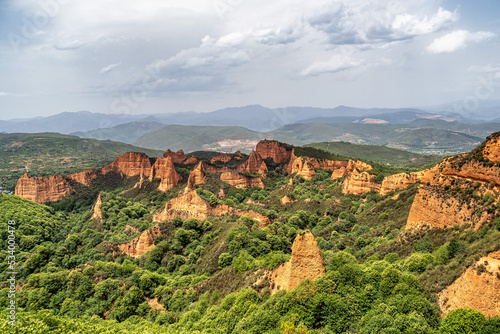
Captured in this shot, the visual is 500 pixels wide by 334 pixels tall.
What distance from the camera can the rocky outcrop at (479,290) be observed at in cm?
1493

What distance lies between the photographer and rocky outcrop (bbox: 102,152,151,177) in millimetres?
95750

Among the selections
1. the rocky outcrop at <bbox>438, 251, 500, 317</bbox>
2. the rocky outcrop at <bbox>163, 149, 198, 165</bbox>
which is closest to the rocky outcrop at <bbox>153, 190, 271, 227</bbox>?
the rocky outcrop at <bbox>438, 251, 500, 317</bbox>

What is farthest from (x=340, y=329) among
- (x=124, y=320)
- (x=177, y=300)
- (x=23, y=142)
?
(x=23, y=142)

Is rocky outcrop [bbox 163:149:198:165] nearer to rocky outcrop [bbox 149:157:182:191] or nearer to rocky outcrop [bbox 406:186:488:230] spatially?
rocky outcrop [bbox 149:157:182:191]

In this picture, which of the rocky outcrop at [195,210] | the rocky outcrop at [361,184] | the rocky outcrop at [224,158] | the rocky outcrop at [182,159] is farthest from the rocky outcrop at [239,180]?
the rocky outcrop at [224,158]

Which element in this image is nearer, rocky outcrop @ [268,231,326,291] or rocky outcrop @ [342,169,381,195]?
rocky outcrop @ [268,231,326,291]

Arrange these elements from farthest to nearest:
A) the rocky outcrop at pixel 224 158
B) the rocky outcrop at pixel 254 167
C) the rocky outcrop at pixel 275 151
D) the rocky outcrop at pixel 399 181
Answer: the rocky outcrop at pixel 224 158 → the rocky outcrop at pixel 275 151 → the rocky outcrop at pixel 254 167 → the rocky outcrop at pixel 399 181

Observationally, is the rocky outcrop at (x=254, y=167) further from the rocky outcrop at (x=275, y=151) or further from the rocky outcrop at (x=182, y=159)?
the rocky outcrop at (x=182, y=159)

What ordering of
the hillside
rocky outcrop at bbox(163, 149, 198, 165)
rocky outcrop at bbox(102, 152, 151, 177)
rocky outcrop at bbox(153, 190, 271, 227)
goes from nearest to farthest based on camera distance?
rocky outcrop at bbox(153, 190, 271, 227) → rocky outcrop at bbox(102, 152, 151, 177) → rocky outcrop at bbox(163, 149, 198, 165) → the hillside

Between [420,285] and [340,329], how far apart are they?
545 cm

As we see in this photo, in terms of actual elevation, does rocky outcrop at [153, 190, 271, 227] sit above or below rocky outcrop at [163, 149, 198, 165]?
below

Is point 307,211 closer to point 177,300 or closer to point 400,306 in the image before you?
point 177,300

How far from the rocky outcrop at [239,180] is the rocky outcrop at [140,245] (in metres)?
40.8

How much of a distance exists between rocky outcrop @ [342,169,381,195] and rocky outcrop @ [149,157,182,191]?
40.7m
